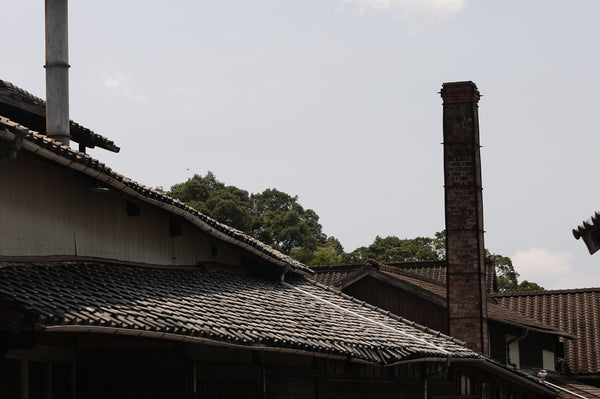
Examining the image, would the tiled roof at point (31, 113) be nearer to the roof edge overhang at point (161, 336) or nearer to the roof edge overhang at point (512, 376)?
the roof edge overhang at point (161, 336)

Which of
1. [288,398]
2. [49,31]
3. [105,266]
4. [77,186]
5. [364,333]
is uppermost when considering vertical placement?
[49,31]

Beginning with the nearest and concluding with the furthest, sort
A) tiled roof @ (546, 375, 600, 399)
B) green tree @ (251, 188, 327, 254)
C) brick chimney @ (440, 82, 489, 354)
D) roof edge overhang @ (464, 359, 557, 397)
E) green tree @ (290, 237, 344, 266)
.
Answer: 1. roof edge overhang @ (464, 359, 557, 397)
2. brick chimney @ (440, 82, 489, 354)
3. tiled roof @ (546, 375, 600, 399)
4. green tree @ (290, 237, 344, 266)
5. green tree @ (251, 188, 327, 254)

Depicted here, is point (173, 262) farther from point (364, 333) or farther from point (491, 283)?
point (491, 283)

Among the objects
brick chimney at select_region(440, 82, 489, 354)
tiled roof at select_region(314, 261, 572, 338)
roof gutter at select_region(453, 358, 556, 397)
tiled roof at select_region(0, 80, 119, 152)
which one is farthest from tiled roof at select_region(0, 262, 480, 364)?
tiled roof at select_region(314, 261, 572, 338)

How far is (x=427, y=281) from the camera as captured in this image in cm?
2941

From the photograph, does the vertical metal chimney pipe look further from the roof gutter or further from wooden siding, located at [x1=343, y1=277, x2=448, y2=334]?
wooden siding, located at [x1=343, y1=277, x2=448, y2=334]

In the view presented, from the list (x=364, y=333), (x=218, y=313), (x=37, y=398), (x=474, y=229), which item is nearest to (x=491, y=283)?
(x=474, y=229)

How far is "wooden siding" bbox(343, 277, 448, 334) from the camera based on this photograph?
2583 cm

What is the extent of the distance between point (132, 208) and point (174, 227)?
1.07 metres

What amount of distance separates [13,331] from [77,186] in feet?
13.6

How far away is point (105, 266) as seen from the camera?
38.1ft

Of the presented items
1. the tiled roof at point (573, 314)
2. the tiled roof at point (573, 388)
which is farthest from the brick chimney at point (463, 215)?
the tiled roof at point (573, 314)

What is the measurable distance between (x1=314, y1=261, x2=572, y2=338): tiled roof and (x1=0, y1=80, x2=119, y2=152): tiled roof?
12.9 metres

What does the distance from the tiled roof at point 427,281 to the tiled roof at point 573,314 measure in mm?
712
